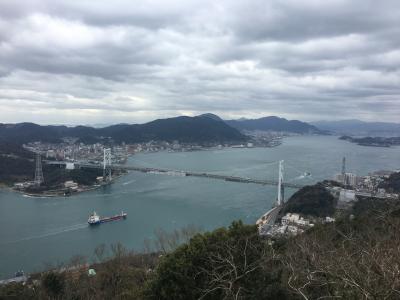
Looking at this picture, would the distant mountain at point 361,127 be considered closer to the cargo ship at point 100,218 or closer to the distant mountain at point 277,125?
the distant mountain at point 277,125

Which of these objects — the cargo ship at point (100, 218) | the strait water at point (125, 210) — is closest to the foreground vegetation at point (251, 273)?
the strait water at point (125, 210)

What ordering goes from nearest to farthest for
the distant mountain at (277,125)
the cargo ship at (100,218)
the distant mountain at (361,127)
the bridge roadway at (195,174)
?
the cargo ship at (100,218) < the bridge roadway at (195,174) < the distant mountain at (277,125) < the distant mountain at (361,127)

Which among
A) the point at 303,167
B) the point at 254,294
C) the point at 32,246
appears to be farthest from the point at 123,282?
the point at 303,167

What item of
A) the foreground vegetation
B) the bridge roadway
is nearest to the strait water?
the bridge roadway

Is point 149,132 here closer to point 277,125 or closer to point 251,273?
point 277,125

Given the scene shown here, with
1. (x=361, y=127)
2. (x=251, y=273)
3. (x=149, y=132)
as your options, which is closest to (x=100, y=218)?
(x=251, y=273)

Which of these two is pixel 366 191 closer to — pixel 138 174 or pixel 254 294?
pixel 138 174

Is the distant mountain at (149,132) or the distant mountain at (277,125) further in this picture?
the distant mountain at (277,125)
